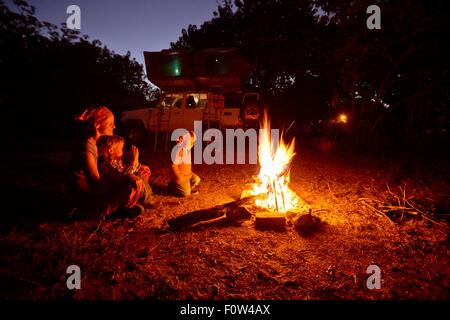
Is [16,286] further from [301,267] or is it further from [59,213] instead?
[301,267]

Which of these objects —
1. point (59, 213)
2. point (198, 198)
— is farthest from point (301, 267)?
point (59, 213)

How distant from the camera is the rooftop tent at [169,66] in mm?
9555

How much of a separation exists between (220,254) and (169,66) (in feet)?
26.6

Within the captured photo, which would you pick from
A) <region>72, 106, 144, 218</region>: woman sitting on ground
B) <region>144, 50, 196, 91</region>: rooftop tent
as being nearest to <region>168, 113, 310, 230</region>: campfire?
<region>72, 106, 144, 218</region>: woman sitting on ground

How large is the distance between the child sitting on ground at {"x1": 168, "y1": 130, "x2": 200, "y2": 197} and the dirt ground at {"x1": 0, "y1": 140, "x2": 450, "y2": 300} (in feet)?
0.90

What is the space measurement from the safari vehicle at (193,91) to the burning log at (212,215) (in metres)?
6.30

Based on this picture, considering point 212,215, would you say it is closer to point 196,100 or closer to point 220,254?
point 220,254

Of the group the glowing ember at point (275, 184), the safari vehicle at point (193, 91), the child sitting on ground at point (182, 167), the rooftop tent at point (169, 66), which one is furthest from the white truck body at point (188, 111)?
the glowing ember at point (275, 184)

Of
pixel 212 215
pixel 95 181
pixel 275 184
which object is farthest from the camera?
pixel 275 184

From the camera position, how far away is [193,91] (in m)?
10.8

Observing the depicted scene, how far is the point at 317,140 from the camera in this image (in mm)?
10367

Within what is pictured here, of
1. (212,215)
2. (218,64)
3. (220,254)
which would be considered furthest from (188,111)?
(220,254)

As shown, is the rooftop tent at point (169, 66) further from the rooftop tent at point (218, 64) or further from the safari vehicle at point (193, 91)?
the rooftop tent at point (218, 64)
